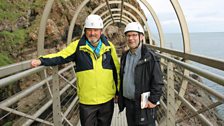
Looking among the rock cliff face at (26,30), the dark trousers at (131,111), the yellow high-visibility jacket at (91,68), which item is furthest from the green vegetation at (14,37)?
the dark trousers at (131,111)

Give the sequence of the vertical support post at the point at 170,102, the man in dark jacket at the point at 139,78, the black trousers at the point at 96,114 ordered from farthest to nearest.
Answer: the vertical support post at the point at 170,102 < the black trousers at the point at 96,114 < the man in dark jacket at the point at 139,78

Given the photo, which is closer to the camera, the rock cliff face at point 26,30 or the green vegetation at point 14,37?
the rock cliff face at point 26,30

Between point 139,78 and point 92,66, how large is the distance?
52 centimetres

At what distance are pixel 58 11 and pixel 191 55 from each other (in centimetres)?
1003

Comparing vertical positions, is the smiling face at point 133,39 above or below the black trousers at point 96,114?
above

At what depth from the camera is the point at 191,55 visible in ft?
10.3

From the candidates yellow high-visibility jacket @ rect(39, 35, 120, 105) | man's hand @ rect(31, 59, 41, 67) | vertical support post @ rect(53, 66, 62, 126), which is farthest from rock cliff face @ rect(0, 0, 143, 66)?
man's hand @ rect(31, 59, 41, 67)

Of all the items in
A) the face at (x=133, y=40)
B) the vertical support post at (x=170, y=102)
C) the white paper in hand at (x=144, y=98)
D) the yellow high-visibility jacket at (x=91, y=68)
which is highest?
the face at (x=133, y=40)

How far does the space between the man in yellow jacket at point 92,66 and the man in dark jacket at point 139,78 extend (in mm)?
169

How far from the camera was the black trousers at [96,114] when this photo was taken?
304 cm

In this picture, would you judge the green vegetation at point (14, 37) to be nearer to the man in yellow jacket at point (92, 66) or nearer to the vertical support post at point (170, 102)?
the man in yellow jacket at point (92, 66)

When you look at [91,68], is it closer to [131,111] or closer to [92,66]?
[92,66]

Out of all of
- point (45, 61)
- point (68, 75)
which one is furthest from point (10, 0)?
point (45, 61)

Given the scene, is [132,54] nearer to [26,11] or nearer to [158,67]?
[158,67]
